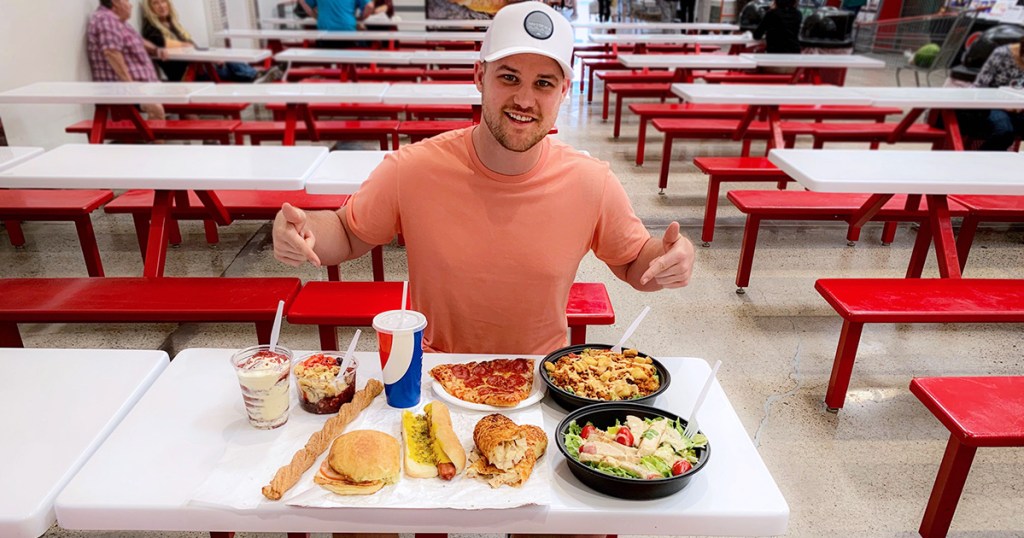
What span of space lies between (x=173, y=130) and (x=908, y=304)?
4976 mm

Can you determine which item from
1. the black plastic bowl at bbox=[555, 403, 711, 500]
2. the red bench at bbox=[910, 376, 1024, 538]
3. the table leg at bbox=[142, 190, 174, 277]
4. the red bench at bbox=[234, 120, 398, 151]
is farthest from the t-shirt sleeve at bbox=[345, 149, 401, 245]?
the red bench at bbox=[234, 120, 398, 151]

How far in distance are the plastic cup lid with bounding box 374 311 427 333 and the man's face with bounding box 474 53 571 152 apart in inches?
19.0

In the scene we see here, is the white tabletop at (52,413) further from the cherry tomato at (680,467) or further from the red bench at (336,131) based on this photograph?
the red bench at (336,131)

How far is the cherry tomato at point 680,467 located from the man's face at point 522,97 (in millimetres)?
758

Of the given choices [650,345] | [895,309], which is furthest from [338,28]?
[895,309]

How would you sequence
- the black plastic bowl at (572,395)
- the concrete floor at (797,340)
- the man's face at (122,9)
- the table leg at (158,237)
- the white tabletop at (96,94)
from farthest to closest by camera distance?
the man's face at (122,9) < the white tabletop at (96,94) < the table leg at (158,237) < the concrete floor at (797,340) < the black plastic bowl at (572,395)

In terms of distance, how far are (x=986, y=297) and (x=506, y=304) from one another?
7.27 ft

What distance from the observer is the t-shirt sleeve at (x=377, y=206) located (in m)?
1.67

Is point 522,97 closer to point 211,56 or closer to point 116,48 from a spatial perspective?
point 211,56

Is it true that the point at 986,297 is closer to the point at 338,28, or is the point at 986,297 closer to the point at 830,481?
the point at 830,481

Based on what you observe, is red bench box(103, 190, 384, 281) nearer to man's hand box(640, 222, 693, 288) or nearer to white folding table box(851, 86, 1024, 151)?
man's hand box(640, 222, 693, 288)

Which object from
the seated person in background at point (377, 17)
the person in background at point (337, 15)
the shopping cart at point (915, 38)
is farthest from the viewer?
the seated person in background at point (377, 17)

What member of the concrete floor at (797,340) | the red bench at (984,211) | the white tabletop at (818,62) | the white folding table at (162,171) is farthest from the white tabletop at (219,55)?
the red bench at (984,211)

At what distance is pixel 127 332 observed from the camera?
331 cm
